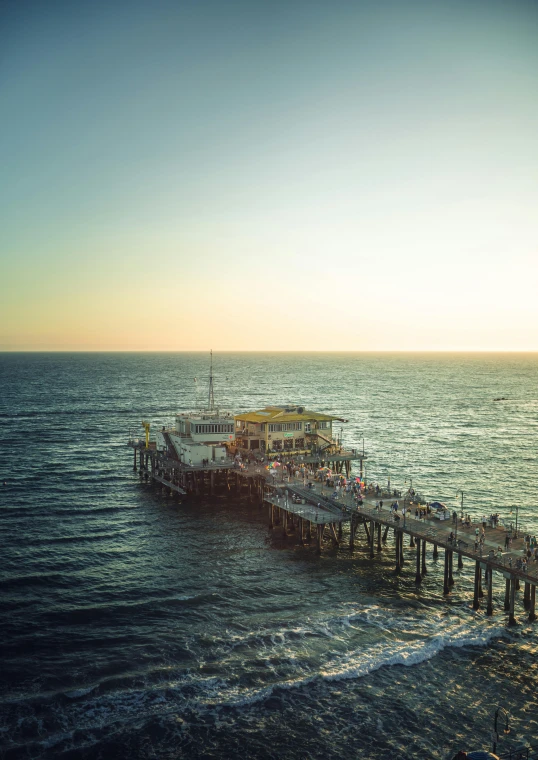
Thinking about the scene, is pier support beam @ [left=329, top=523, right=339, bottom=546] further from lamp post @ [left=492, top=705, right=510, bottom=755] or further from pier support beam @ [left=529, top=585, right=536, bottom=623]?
lamp post @ [left=492, top=705, right=510, bottom=755]

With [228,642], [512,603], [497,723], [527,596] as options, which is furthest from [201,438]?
[497,723]

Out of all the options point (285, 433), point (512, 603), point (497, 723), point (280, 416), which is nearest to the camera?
point (497, 723)

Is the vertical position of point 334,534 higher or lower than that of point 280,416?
lower

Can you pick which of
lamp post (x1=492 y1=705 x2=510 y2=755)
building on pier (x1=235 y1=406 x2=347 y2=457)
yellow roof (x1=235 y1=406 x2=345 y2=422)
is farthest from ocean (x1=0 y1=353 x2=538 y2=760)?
yellow roof (x1=235 y1=406 x2=345 y2=422)

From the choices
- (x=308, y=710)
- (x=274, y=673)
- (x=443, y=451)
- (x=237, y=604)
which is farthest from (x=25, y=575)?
(x=443, y=451)

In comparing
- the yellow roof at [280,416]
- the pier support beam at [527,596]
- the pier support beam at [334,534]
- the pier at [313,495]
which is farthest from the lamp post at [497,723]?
the yellow roof at [280,416]

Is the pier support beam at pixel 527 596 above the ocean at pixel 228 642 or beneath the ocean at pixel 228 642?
above

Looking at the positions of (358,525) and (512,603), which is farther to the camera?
(358,525)

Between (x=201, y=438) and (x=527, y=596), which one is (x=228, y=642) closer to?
(x=527, y=596)

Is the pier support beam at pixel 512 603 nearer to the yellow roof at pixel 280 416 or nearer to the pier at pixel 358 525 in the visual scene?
the pier at pixel 358 525
